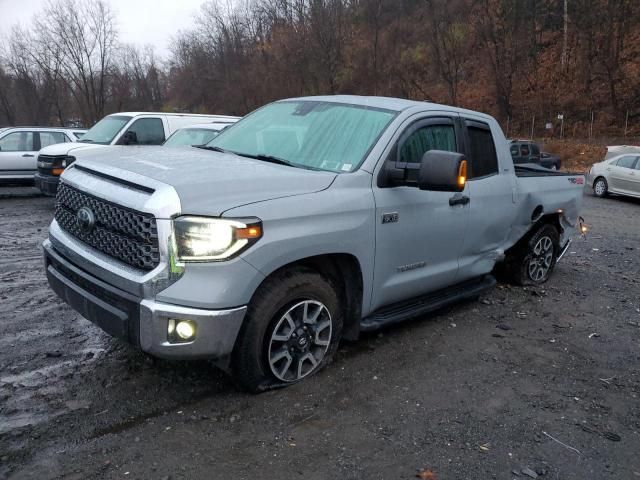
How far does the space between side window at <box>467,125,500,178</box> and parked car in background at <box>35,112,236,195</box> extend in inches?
296

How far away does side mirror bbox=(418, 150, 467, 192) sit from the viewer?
3580 mm

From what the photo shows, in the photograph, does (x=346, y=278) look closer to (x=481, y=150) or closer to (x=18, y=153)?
(x=481, y=150)

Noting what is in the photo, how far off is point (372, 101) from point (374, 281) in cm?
154

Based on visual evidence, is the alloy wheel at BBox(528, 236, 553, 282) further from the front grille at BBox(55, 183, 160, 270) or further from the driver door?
the front grille at BBox(55, 183, 160, 270)

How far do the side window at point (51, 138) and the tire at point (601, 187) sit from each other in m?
15.3

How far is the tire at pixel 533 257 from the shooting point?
601cm

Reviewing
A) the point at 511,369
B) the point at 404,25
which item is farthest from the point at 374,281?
the point at 404,25

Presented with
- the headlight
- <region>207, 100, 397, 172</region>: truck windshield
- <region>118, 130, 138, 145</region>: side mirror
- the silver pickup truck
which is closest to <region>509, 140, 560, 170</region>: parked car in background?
<region>118, 130, 138, 145</region>: side mirror

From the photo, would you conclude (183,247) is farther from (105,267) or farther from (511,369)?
(511,369)

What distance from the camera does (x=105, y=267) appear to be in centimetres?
318

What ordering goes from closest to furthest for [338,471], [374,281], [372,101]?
[338,471] → [374,281] → [372,101]

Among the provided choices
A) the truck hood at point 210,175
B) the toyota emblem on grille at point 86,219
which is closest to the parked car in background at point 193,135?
the truck hood at point 210,175

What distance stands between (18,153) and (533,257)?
12.1 m

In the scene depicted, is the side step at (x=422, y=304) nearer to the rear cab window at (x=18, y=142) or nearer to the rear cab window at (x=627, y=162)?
the rear cab window at (x=18, y=142)
